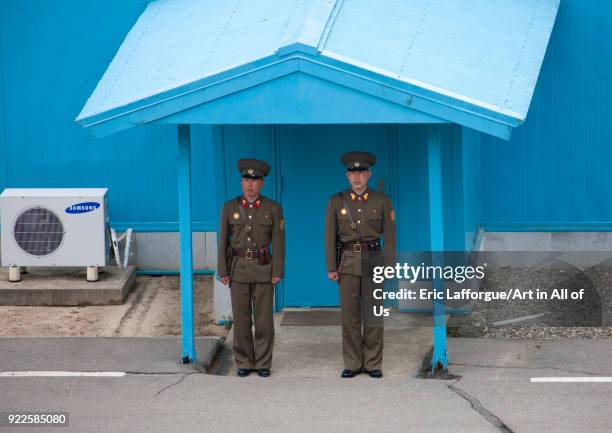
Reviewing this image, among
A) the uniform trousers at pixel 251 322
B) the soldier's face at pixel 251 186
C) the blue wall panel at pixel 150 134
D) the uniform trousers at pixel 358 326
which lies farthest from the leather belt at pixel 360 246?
the blue wall panel at pixel 150 134

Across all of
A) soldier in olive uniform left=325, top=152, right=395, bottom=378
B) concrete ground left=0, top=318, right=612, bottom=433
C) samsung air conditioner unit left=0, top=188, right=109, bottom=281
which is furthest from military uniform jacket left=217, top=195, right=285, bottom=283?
samsung air conditioner unit left=0, top=188, right=109, bottom=281

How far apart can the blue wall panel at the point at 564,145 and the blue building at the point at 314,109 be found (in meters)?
0.02

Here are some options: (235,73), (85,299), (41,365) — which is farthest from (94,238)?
(235,73)

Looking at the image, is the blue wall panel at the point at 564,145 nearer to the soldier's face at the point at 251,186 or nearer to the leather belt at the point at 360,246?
the leather belt at the point at 360,246

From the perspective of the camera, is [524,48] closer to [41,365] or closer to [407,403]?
[407,403]

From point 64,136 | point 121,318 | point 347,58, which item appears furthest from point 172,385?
point 64,136

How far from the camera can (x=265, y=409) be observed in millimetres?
8500

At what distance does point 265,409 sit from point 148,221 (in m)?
5.49

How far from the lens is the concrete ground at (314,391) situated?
8141 millimetres

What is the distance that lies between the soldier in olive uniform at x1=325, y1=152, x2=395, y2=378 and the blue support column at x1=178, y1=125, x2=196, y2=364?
1.20 m

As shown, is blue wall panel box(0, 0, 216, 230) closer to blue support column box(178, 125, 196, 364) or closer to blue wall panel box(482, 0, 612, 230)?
blue wall panel box(482, 0, 612, 230)

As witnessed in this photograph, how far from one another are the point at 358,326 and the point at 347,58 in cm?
226

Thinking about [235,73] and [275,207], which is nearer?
[235,73]

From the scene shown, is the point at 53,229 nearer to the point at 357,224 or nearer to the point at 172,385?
the point at 172,385
